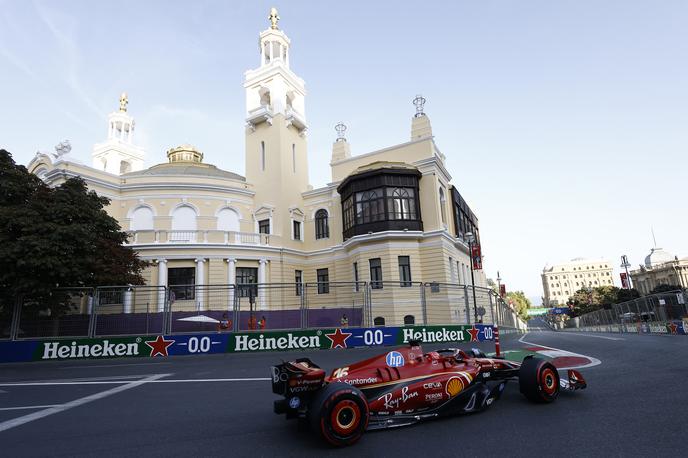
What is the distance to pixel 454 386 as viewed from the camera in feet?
18.5

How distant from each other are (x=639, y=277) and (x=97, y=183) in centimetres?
15014

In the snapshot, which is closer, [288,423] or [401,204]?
[288,423]

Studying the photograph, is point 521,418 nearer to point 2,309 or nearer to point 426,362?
point 426,362

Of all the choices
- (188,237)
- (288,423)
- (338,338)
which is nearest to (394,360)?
(288,423)

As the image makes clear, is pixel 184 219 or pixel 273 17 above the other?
pixel 273 17

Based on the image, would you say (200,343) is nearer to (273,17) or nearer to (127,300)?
(127,300)

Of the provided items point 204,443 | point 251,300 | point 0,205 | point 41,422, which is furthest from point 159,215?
point 204,443

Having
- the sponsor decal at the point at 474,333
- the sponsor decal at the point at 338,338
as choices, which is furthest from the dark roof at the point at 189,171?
the sponsor decal at the point at 474,333

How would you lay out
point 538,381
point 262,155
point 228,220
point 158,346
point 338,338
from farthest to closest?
1. point 262,155
2. point 228,220
3. point 338,338
4. point 158,346
5. point 538,381

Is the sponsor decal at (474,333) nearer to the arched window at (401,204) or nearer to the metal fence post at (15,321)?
the arched window at (401,204)

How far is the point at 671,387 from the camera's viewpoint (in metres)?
6.72

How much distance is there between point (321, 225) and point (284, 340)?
21.4 m

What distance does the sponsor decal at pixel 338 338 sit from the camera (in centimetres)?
1552

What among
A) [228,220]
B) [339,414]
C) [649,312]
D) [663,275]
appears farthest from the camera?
[663,275]
